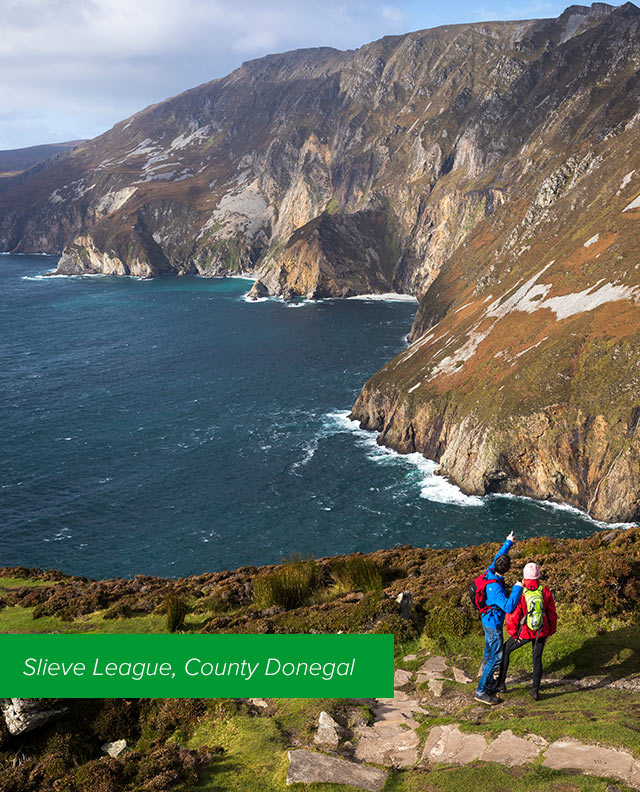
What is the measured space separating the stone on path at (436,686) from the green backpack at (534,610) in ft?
10.7

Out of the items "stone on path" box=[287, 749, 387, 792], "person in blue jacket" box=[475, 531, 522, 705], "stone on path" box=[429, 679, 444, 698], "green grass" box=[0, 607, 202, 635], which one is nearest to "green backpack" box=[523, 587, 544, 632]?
"person in blue jacket" box=[475, 531, 522, 705]

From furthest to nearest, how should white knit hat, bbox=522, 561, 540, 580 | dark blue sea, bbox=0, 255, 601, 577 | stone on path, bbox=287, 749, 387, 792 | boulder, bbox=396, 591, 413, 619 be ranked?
1. dark blue sea, bbox=0, 255, 601, 577
2. boulder, bbox=396, 591, 413, 619
3. white knit hat, bbox=522, 561, 540, 580
4. stone on path, bbox=287, 749, 387, 792

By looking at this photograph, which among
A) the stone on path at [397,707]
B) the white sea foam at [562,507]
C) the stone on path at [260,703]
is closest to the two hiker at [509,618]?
the stone on path at [397,707]

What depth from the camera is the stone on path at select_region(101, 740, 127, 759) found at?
15.2m

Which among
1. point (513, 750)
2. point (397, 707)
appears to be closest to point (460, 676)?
point (397, 707)

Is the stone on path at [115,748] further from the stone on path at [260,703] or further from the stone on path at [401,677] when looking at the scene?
the stone on path at [401,677]

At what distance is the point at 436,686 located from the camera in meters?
15.8

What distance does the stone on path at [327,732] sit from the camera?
523 inches

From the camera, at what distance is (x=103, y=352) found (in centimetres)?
14962

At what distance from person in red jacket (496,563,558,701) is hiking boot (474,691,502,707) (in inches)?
36.7

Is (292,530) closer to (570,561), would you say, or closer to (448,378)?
(448,378)

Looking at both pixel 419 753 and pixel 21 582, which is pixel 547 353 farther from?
pixel 419 753

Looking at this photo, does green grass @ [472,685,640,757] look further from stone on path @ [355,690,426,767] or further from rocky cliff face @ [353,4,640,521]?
rocky cliff face @ [353,4,640,521]

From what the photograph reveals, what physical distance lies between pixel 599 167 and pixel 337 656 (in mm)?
122318
